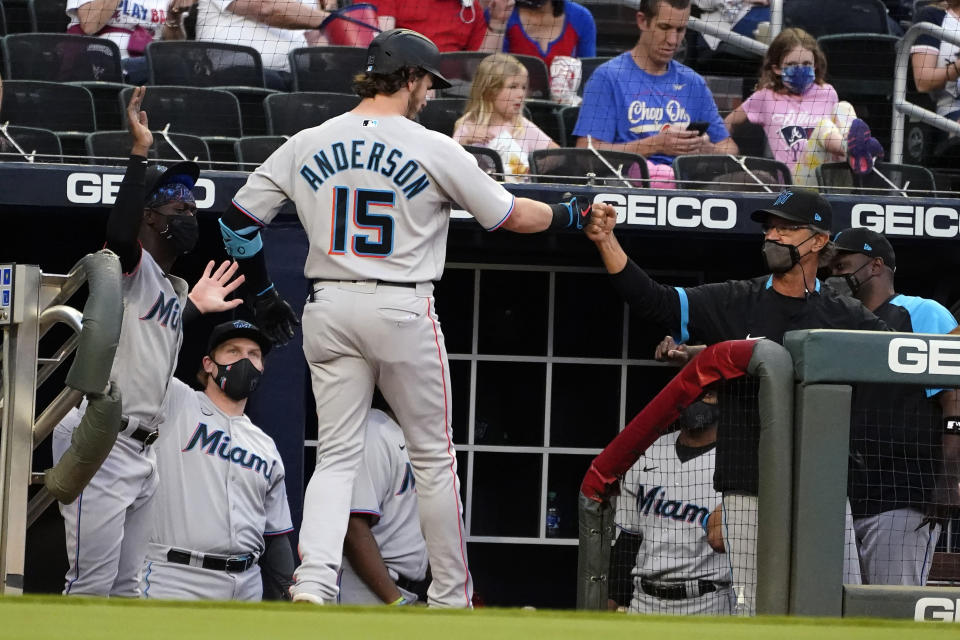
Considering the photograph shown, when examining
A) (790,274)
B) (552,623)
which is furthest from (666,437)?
(552,623)

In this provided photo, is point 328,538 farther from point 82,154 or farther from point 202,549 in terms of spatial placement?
point 82,154

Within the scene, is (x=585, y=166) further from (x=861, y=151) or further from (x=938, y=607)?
(x=938, y=607)

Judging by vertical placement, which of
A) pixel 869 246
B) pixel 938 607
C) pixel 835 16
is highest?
pixel 835 16

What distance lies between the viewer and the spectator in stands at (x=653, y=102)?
21.6 ft

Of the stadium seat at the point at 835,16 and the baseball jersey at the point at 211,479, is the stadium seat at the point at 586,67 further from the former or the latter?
the baseball jersey at the point at 211,479

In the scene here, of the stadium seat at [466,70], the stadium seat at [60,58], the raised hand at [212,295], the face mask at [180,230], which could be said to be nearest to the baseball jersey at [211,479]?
the raised hand at [212,295]

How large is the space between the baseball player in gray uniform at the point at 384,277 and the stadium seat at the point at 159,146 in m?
2.38

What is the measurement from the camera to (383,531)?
5.17m

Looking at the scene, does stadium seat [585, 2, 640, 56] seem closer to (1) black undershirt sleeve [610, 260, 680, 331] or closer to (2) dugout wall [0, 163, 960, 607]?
(2) dugout wall [0, 163, 960, 607]

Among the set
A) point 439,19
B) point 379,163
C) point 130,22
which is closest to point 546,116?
point 439,19

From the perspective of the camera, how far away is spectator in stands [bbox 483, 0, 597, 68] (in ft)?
25.1

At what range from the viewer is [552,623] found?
84.0 inches

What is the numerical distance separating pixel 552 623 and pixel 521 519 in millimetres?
4659

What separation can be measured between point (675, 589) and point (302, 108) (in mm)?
3027
